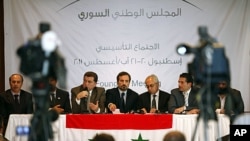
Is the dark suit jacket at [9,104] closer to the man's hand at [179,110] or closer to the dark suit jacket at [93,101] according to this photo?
the dark suit jacket at [93,101]

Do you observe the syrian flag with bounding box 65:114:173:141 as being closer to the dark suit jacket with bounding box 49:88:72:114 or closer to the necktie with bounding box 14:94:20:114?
the dark suit jacket with bounding box 49:88:72:114

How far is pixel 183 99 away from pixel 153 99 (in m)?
0.42

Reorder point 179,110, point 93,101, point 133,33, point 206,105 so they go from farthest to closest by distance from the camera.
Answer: point 133,33 → point 93,101 → point 179,110 → point 206,105

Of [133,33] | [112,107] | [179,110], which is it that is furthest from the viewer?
Result: [133,33]

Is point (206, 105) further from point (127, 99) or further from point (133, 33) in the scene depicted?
point (133, 33)

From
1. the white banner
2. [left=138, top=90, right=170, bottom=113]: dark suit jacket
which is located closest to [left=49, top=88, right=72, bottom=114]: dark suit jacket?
[left=138, top=90, right=170, bottom=113]: dark suit jacket

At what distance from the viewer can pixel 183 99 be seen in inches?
258

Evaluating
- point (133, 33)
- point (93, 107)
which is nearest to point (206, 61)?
point (93, 107)

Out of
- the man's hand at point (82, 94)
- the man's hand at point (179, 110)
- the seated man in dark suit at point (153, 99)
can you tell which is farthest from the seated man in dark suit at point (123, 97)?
the man's hand at point (179, 110)

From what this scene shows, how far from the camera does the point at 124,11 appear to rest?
8602mm

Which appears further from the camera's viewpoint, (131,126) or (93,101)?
(93,101)

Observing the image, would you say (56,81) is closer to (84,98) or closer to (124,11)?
(84,98)

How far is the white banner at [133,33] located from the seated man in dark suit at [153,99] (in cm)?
171

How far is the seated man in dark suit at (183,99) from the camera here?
20.7 feet
